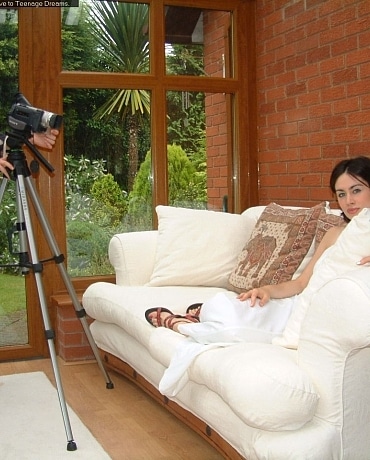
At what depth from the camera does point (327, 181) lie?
383 centimetres

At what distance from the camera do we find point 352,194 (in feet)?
8.45

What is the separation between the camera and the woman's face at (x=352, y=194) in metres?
2.55

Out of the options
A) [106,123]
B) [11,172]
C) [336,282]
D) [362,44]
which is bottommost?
[336,282]

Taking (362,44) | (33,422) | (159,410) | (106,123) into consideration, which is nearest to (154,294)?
(159,410)

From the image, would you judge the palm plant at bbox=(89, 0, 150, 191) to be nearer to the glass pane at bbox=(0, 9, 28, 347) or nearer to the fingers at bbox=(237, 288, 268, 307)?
the glass pane at bbox=(0, 9, 28, 347)

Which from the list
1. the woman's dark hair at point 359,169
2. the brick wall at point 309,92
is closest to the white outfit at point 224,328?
the woman's dark hair at point 359,169

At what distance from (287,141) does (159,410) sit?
1.84 metres

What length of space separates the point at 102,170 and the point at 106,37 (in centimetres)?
80

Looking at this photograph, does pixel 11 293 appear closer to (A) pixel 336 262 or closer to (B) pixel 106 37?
(B) pixel 106 37

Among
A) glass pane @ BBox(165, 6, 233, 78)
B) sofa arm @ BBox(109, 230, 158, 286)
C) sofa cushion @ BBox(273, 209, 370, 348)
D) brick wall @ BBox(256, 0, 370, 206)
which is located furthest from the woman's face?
glass pane @ BBox(165, 6, 233, 78)

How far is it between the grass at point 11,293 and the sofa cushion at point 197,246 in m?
0.90

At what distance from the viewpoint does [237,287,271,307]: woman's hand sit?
245cm

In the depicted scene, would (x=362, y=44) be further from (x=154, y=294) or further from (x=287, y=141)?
(x=154, y=294)

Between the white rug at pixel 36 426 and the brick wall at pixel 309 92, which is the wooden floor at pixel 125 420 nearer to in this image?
the white rug at pixel 36 426
